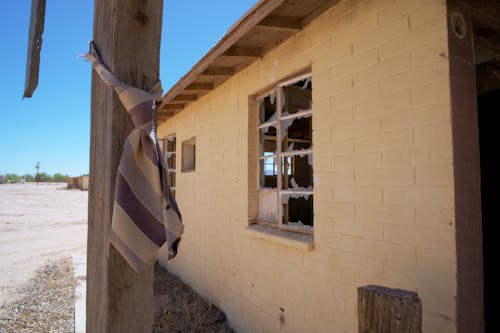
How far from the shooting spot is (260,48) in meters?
4.02

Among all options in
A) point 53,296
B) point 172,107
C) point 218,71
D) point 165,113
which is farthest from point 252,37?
point 53,296

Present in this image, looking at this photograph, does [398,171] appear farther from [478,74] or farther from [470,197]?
[478,74]

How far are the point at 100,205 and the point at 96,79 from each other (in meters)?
0.57

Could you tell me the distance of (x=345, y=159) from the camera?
2.78m

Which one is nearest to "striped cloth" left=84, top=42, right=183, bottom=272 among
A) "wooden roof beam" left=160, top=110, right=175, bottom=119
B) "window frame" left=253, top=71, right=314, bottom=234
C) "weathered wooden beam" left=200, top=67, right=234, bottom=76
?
"window frame" left=253, top=71, right=314, bottom=234

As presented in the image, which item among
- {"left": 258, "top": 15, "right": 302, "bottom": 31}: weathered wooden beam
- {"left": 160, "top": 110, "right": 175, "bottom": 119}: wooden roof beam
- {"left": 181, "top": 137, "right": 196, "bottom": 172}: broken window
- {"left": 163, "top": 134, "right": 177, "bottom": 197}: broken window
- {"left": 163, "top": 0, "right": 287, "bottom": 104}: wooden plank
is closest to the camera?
{"left": 163, "top": 0, "right": 287, "bottom": 104}: wooden plank

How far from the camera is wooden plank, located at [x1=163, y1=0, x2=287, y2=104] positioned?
294 centimetres

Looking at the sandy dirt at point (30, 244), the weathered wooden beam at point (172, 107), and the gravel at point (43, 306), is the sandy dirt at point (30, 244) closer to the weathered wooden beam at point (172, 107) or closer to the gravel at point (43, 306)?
the gravel at point (43, 306)

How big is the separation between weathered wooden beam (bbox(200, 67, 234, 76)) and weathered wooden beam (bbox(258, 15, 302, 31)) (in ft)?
4.97

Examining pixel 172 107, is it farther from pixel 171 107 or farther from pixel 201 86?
pixel 201 86

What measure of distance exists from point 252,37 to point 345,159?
1823 millimetres

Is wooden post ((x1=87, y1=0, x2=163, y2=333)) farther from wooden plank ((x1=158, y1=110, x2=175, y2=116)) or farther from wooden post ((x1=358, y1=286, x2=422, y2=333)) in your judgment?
wooden plank ((x1=158, y1=110, x2=175, y2=116))

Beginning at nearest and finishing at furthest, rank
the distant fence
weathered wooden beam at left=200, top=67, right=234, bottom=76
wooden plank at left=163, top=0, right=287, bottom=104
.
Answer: wooden plank at left=163, top=0, right=287, bottom=104
weathered wooden beam at left=200, top=67, right=234, bottom=76
the distant fence

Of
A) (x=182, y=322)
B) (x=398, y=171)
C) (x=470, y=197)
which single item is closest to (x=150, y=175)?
(x=398, y=171)
